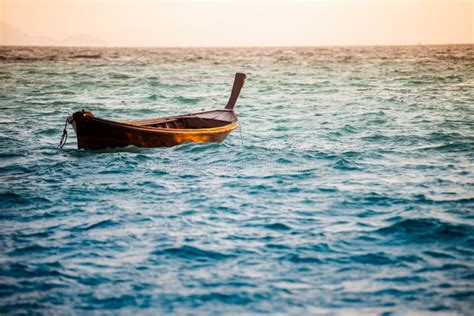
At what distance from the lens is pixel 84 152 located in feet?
47.8

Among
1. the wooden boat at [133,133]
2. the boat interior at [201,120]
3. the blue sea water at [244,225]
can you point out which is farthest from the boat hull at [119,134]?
the boat interior at [201,120]

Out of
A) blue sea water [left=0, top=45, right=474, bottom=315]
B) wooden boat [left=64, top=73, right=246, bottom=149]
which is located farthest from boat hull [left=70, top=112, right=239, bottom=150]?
blue sea water [left=0, top=45, right=474, bottom=315]

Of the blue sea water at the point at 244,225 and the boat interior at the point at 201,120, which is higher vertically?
the boat interior at the point at 201,120

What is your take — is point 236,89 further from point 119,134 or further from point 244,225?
point 244,225

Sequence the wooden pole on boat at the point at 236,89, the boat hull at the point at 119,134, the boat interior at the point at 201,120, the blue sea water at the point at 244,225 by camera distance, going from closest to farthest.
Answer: the blue sea water at the point at 244,225, the boat hull at the point at 119,134, the boat interior at the point at 201,120, the wooden pole on boat at the point at 236,89

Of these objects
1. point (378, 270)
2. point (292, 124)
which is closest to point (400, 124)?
point (292, 124)

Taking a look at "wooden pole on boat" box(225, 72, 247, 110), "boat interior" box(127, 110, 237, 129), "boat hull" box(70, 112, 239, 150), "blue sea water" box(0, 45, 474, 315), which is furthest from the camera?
"wooden pole on boat" box(225, 72, 247, 110)

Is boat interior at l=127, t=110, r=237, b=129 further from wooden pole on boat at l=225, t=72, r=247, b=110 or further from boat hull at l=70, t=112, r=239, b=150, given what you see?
boat hull at l=70, t=112, r=239, b=150

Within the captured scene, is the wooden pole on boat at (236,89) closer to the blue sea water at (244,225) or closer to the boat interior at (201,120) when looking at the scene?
the boat interior at (201,120)

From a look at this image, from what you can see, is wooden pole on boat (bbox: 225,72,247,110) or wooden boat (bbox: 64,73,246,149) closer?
wooden boat (bbox: 64,73,246,149)

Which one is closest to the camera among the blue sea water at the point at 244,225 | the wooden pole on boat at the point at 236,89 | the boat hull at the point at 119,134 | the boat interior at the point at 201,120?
the blue sea water at the point at 244,225

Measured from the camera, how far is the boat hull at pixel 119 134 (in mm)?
13586

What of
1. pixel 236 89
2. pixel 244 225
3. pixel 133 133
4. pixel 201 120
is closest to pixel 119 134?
pixel 133 133

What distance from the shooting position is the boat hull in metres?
13.6
